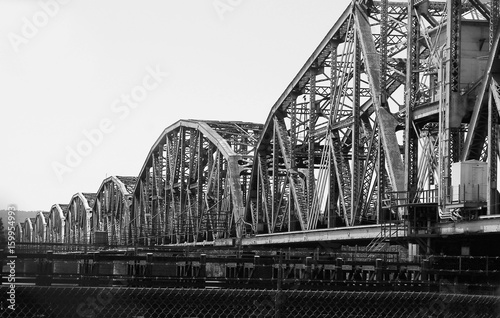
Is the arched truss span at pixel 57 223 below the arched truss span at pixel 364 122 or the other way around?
below

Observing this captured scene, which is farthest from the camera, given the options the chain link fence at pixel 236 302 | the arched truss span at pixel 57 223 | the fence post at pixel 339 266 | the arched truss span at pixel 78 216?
the arched truss span at pixel 57 223

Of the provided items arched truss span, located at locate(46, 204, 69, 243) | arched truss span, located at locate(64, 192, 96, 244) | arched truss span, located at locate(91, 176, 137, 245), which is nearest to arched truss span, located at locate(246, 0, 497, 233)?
arched truss span, located at locate(91, 176, 137, 245)

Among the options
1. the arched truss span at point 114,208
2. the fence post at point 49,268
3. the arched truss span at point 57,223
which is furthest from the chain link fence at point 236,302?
the arched truss span at point 57,223

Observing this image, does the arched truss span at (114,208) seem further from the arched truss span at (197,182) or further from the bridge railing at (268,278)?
the bridge railing at (268,278)

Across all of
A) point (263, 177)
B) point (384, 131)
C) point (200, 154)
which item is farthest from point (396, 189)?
point (200, 154)

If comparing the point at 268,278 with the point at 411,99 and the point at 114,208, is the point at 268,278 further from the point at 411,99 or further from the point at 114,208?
the point at 114,208

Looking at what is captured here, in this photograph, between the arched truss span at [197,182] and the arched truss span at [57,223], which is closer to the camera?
the arched truss span at [197,182]

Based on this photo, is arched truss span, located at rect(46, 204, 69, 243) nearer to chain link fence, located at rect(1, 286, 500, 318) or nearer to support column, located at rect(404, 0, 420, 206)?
support column, located at rect(404, 0, 420, 206)

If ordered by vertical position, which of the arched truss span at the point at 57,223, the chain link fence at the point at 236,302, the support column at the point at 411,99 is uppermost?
the support column at the point at 411,99
